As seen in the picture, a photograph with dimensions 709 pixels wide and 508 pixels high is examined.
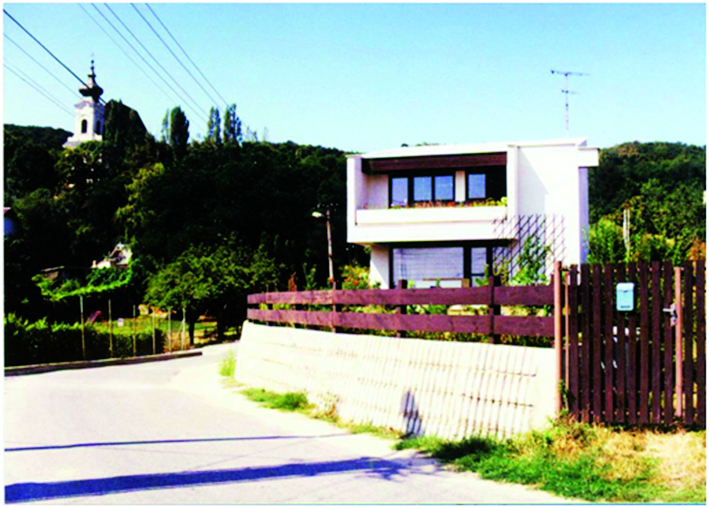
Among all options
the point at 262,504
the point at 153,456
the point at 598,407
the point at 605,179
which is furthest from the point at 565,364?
the point at 605,179

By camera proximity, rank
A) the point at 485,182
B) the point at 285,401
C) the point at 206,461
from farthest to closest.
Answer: the point at 485,182, the point at 285,401, the point at 206,461

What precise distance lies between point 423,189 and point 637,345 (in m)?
21.5

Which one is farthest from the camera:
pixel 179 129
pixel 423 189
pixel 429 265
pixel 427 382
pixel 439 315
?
pixel 179 129

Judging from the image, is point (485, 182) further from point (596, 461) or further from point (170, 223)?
point (170, 223)

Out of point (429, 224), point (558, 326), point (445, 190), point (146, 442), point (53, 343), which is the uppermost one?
point (445, 190)

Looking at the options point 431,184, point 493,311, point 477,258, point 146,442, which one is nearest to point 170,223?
point 431,184

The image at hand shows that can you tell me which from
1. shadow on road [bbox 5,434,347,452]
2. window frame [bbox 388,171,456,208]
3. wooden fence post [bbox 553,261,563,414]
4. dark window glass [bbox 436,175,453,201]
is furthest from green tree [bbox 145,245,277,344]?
wooden fence post [bbox 553,261,563,414]

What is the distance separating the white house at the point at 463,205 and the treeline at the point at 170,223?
377 inches

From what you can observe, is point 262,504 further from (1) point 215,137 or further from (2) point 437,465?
(1) point 215,137

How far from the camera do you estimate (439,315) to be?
9.70 metres

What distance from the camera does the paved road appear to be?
6770 mm

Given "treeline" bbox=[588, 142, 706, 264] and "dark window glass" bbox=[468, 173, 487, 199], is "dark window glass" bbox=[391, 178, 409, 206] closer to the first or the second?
"dark window glass" bbox=[468, 173, 487, 199]

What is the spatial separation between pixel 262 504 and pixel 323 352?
5.60 metres

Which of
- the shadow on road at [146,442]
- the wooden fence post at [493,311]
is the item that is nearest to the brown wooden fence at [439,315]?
the wooden fence post at [493,311]
